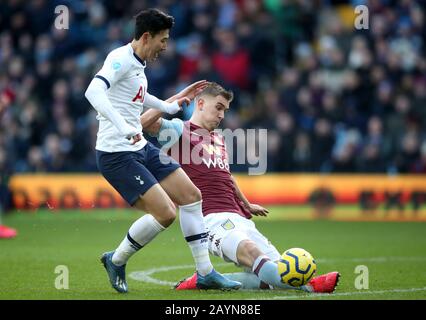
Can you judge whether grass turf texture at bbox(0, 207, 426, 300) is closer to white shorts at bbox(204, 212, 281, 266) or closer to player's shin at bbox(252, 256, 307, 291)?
player's shin at bbox(252, 256, 307, 291)

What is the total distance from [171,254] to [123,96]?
4.29 m

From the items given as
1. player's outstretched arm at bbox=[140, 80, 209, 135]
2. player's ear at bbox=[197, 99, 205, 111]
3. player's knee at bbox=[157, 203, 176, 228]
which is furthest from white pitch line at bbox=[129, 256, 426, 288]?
player's ear at bbox=[197, 99, 205, 111]

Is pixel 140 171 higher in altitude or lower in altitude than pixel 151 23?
lower

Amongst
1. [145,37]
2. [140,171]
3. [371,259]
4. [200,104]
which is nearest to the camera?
[140,171]

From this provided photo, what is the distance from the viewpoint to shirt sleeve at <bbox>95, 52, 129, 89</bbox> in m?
7.82

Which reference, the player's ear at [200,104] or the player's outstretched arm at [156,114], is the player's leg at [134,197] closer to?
the player's outstretched arm at [156,114]

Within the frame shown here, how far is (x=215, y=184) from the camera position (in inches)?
350

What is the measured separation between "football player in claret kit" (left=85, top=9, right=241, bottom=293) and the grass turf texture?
34cm

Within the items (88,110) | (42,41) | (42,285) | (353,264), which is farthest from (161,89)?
(42,285)

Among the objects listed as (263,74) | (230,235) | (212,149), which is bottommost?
(230,235)

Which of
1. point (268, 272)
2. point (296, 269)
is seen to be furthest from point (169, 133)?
point (296, 269)

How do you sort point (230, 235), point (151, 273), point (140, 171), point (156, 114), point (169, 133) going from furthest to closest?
point (151, 273) → point (169, 133) → point (156, 114) → point (230, 235) → point (140, 171)

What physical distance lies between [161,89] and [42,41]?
11.0ft

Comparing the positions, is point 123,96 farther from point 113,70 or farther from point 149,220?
point 149,220
